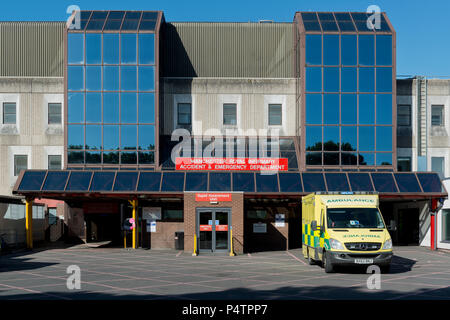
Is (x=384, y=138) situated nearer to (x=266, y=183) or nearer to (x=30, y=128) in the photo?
(x=266, y=183)

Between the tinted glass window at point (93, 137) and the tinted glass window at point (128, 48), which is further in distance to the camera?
the tinted glass window at point (128, 48)

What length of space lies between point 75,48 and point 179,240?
593 inches

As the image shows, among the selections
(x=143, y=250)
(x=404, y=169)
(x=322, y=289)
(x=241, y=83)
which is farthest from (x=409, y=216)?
(x=322, y=289)

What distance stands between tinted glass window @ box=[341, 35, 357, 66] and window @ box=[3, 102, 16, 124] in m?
22.8

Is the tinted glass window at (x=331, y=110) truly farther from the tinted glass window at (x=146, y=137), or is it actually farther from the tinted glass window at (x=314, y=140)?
the tinted glass window at (x=146, y=137)

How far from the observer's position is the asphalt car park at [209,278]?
45.0ft

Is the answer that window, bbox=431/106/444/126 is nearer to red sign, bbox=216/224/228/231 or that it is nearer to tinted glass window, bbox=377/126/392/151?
tinted glass window, bbox=377/126/392/151

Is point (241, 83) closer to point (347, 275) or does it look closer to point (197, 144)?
point (197, 144)

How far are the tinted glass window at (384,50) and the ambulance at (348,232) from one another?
1811 centimetres

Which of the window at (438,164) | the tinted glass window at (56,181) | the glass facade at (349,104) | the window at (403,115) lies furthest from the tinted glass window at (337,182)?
the tinted glass window at (56,181)

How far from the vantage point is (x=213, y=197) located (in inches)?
1071

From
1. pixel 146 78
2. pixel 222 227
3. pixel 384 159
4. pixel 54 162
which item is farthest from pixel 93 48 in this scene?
pixel 384 159

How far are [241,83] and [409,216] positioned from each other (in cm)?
1444

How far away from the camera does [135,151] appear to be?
36.1 metres
